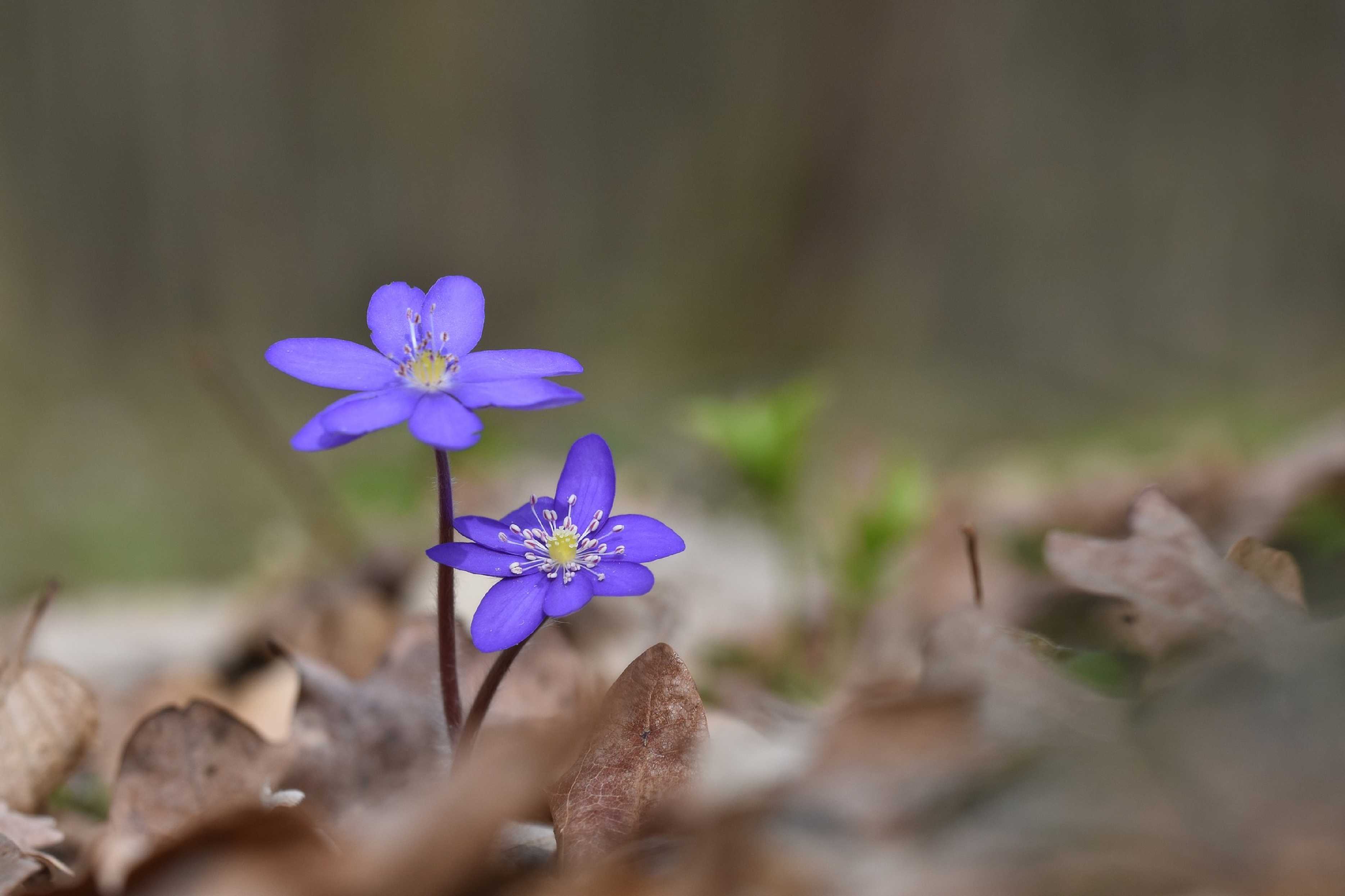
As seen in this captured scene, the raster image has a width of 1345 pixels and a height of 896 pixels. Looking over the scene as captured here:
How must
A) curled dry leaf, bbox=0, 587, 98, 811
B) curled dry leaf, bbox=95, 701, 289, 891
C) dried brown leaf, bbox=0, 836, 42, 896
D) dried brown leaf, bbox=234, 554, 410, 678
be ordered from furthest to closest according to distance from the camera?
dried brown leaf, bbox=234, 554, 410, 678 → curled dry leaf, bbox=0, 587, 98, 811 → curled dry leaf, bbox=95, 701, 289, 891 → dried brown leaf, bbox=0, 836, 42, 896

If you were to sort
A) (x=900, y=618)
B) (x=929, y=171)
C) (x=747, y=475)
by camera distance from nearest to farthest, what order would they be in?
(x=747, y=475) < (x=900, y=618) < (x=929, y=171)

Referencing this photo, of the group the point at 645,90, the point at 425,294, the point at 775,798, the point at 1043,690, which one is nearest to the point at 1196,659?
the point at 1043,690

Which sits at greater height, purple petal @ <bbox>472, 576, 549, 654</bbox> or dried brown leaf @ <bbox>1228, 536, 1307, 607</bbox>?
dried brown leaf @ <bbox>1228, 536, 1307, 607</bbox>

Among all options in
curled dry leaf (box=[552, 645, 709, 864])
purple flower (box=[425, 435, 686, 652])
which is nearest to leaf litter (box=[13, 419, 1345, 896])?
curled dry leaf (box=[552, 645, 709, 864])

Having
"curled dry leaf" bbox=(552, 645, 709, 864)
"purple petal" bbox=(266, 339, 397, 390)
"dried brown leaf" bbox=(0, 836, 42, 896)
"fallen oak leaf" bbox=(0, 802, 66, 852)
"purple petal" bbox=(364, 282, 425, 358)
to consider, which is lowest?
"dried brown leaf" bbox=(0, 836, 42, 896)

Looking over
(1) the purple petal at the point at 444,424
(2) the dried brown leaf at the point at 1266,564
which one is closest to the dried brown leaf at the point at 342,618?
(1) the purple petal at the point at 444,424

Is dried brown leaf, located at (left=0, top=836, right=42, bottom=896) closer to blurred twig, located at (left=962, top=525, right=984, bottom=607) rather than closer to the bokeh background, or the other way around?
blurred twig, located at (left=962, top=525, right=984, bottom=607)

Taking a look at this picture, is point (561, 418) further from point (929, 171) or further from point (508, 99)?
point (929, 171)

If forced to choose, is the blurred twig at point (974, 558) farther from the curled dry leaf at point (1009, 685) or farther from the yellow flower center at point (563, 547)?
the yellow flower center at point (563, 547)
